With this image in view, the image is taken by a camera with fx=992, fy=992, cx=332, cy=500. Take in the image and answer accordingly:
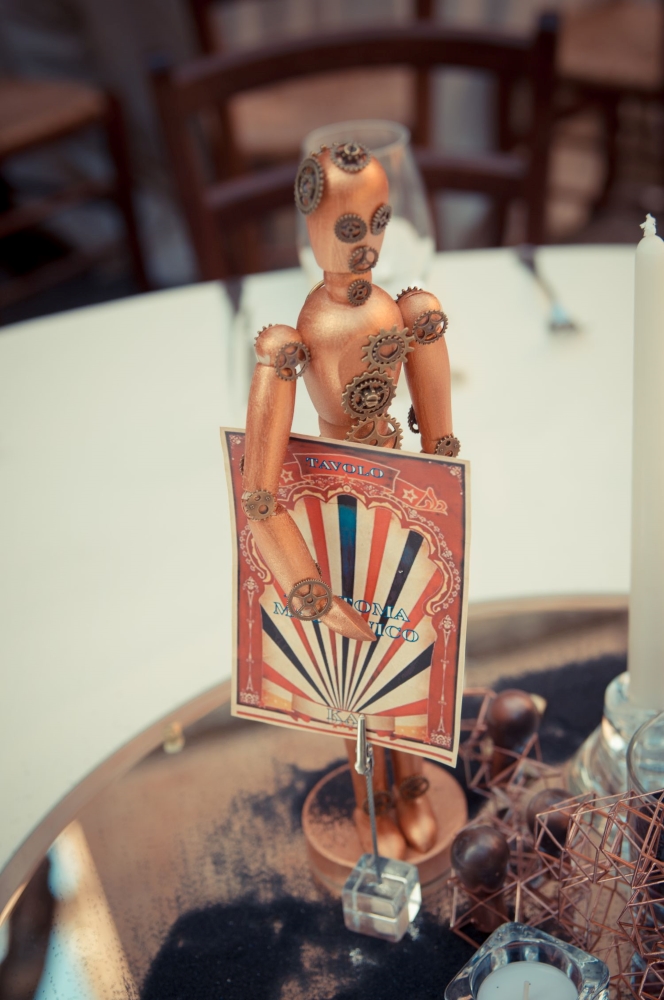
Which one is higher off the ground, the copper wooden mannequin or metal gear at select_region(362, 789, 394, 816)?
the copper wooden mannequin

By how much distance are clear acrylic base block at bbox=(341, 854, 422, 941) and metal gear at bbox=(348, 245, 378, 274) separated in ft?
0.83

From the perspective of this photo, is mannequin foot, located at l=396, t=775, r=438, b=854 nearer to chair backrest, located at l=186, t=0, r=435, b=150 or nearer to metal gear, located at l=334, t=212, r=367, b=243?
metal gear, located at l=334, t=212, r=367, b=243

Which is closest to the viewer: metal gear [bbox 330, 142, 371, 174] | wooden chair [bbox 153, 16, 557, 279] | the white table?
metal gear [bbox 330, 142, 371, 174]

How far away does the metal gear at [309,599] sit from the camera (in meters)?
0.37

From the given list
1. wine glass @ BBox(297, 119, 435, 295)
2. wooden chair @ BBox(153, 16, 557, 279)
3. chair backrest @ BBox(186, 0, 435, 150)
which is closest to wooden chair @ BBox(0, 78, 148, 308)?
chair backrest @ BBox(186, 0, 435, 150)

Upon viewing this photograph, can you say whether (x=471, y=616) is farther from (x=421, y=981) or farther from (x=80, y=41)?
(x=80, y=41)

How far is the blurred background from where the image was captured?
7.23 ft

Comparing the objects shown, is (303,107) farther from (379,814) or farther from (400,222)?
(379,814)

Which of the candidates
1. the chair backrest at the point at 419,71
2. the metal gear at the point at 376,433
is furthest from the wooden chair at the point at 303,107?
the metal gear at the point at 376,433

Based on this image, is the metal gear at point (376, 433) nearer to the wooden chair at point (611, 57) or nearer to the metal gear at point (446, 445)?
the metal gear at point (446, 445)

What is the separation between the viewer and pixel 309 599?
0.37m

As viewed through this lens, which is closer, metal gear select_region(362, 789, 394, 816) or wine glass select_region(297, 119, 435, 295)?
metal gear select_region(362, 789, 394, 816)

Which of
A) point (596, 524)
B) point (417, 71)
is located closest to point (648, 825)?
point (596, 524)

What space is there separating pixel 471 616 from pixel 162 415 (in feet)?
1.22
